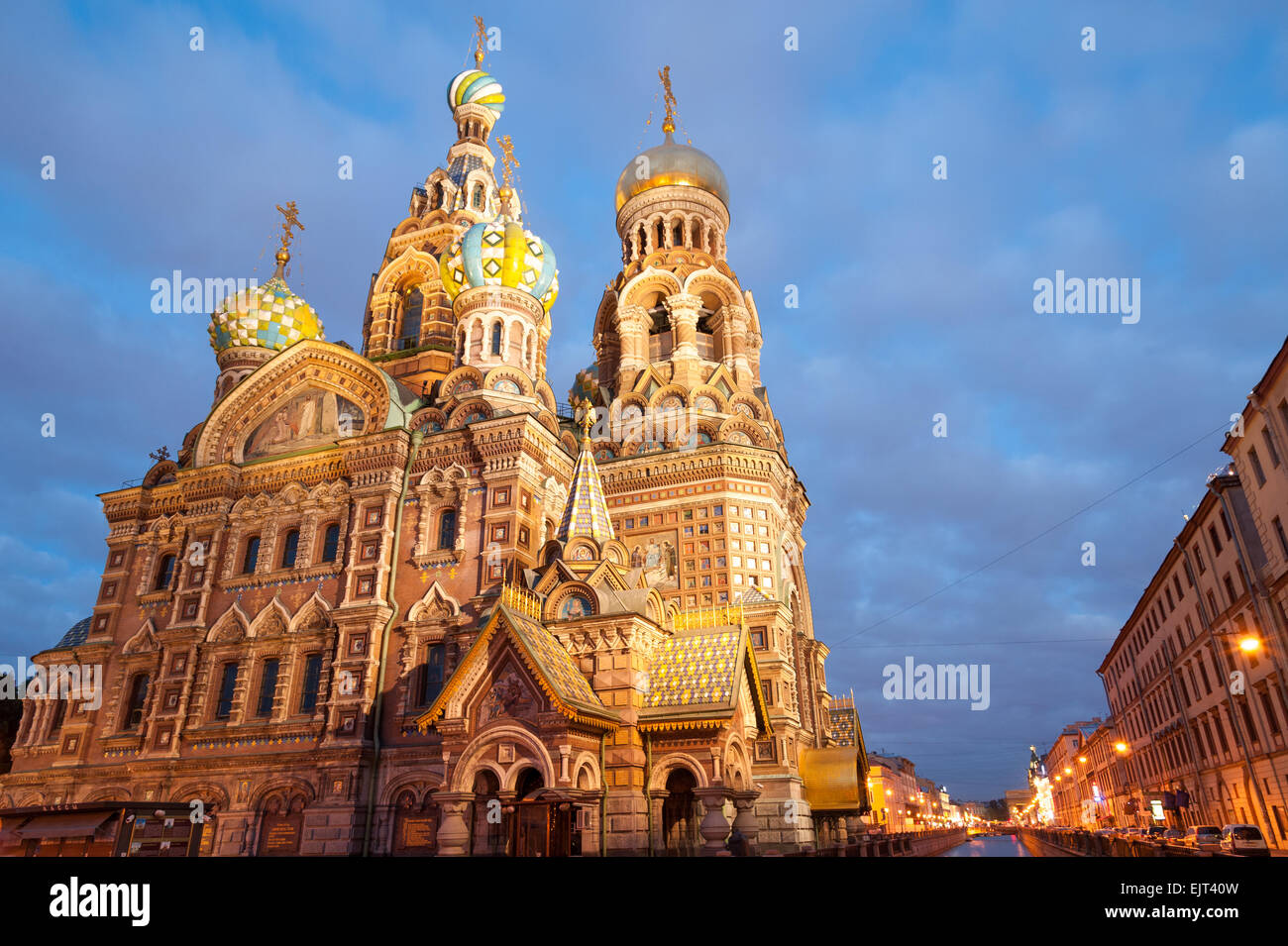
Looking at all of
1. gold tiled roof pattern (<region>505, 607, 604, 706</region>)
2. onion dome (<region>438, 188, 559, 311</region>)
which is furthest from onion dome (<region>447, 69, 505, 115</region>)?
gold tiled roof pattern (<region>505, 607, 604, 706</region>)

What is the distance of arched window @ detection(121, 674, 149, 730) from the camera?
85.0 feet

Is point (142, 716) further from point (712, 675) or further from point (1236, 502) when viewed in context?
point (1236, 502)

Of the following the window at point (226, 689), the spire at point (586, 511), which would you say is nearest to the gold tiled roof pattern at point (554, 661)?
the spire at point (586, 511)

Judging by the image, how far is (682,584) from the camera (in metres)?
27.6

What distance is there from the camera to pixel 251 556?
27.5 metres

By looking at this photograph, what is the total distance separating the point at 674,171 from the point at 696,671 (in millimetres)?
29215

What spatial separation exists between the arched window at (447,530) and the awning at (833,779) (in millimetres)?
13517

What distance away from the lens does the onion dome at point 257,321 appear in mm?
34094

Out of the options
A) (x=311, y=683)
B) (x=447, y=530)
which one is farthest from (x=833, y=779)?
(x=311, y=683)

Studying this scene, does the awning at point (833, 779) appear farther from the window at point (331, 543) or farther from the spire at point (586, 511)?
the window at point (331, 543)
